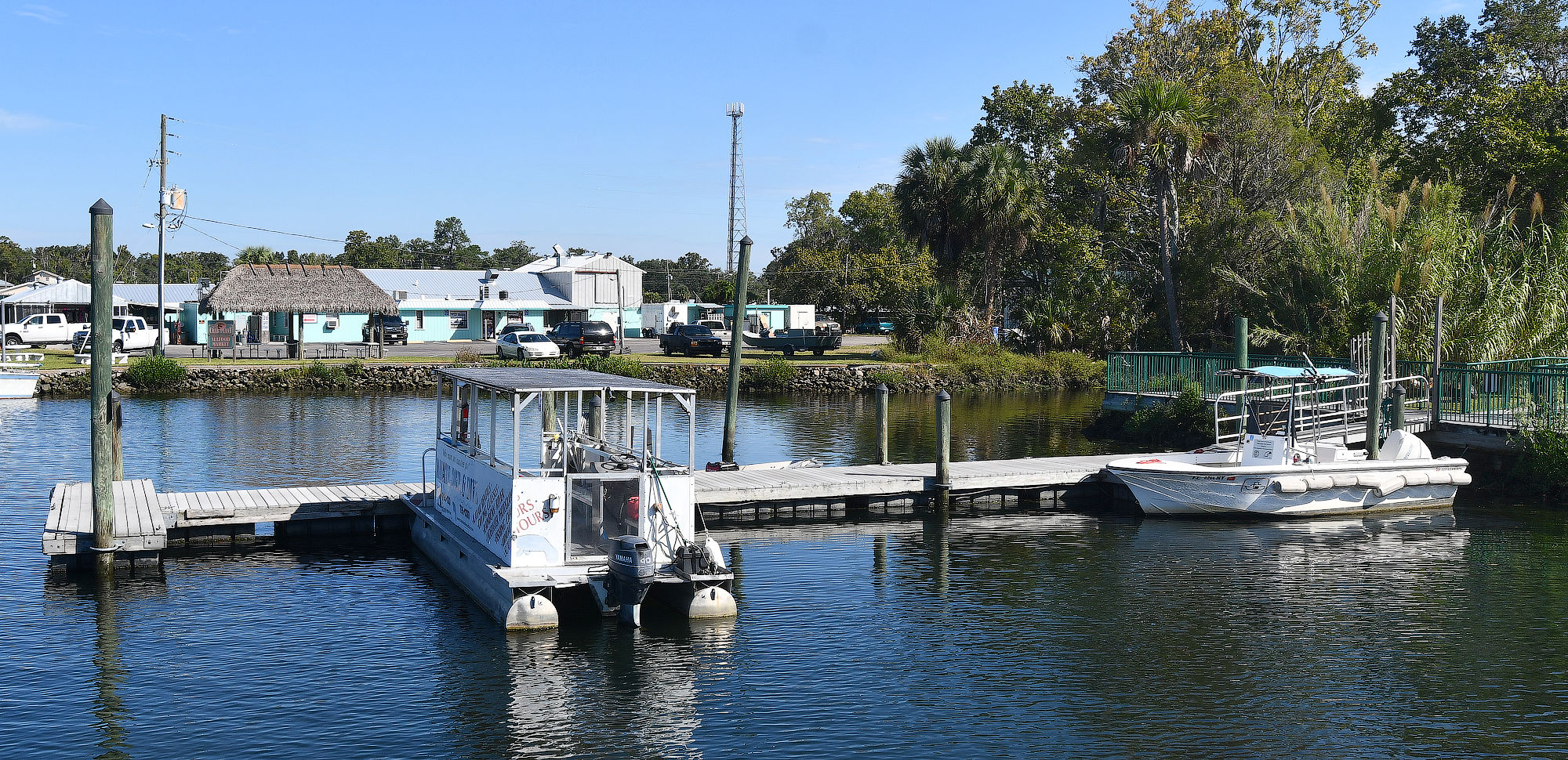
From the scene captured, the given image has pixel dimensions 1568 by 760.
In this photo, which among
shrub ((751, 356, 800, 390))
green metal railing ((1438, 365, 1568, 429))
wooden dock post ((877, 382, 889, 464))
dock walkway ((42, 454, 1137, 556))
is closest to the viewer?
dock walkway ((42, 454, 1137, 556))

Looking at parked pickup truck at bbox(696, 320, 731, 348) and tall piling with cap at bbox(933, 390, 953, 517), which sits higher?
parked pickup truck at bbox(696, 320, 731, 348)

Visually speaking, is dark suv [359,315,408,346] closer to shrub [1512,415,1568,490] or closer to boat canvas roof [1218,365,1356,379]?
boat canvas roof [1218,365,1356,379]

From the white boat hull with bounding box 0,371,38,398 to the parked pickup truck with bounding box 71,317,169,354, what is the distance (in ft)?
38.1

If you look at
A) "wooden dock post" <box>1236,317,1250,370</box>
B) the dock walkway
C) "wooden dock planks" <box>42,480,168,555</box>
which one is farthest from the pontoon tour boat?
"wooden dock post" <box>1236,317,1250,370</box>

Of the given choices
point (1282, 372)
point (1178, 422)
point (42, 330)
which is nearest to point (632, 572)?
point (1282, 372)

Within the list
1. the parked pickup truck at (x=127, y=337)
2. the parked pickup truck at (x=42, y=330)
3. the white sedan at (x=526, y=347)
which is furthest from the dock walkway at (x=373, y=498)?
the parked pickup truck at (x=42, y=330)

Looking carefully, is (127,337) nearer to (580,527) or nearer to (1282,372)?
(580,527)

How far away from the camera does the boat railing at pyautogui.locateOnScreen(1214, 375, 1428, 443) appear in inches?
886

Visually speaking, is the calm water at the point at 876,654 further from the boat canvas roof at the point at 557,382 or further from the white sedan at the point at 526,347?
the white sedan at the point at 526,347

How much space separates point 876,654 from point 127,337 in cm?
4960

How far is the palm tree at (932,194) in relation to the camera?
56.0 meters

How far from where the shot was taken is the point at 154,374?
43.4 metres

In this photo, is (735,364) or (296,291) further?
(296,291)

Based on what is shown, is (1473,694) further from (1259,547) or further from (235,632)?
(235,632)
